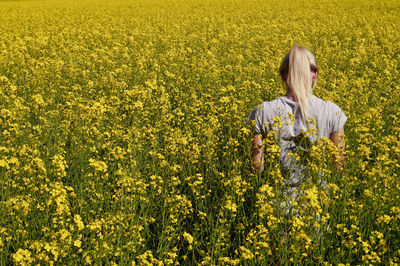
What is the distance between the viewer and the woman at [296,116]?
3.27 metres

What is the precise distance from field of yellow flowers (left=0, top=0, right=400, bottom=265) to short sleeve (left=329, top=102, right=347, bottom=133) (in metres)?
0.26

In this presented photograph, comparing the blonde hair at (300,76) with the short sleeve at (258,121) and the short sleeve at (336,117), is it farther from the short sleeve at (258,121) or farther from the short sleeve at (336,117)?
the short sleeve at (258,121)

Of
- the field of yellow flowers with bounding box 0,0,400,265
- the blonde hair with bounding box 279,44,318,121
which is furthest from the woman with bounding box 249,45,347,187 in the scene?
the field of yellow flowers with bounding box 0,0,400,265

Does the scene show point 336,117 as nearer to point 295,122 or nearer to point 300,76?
point 295,122

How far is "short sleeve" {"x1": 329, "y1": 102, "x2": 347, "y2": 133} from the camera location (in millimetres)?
3404

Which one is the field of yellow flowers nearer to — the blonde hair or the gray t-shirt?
A: the gray t-shirt

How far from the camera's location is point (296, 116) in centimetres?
342

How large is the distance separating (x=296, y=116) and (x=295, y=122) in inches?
2.1

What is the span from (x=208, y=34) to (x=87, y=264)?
1042 centimetres

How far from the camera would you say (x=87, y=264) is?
2.66 metres

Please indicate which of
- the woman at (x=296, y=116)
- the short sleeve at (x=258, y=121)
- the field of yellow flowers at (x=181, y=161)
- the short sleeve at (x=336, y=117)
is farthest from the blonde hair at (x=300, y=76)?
the field of yellow flowers at (x=181, y=161)

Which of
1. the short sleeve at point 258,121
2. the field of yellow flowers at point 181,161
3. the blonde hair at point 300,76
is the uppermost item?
the blonde hair at point 300,76

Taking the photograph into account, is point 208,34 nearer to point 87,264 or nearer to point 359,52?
point 359,52

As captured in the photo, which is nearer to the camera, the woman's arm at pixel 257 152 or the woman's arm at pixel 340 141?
the woman's arm at pixel 340 141
